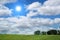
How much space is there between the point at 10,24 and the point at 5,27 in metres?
0.14

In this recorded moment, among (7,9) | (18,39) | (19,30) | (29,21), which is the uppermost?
(7,9)

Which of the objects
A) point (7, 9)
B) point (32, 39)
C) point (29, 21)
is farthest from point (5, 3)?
point (32, 39)

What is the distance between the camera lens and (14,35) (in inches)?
130

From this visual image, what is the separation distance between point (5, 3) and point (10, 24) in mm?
532

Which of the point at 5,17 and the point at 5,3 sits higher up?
the point at 5,3

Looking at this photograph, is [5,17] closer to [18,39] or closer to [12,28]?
[12,28]

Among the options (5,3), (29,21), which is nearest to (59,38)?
(29,21)

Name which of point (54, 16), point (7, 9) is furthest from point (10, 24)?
point (54, 16)

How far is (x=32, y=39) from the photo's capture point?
10.7 feet

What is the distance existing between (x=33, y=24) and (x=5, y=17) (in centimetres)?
70

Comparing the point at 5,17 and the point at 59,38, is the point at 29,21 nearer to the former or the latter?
the point at 5,17

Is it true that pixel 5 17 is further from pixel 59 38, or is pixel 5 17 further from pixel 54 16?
pixel 59 38

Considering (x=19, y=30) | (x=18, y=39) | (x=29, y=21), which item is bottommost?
(x=18, y=39)

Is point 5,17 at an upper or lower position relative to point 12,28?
upper
